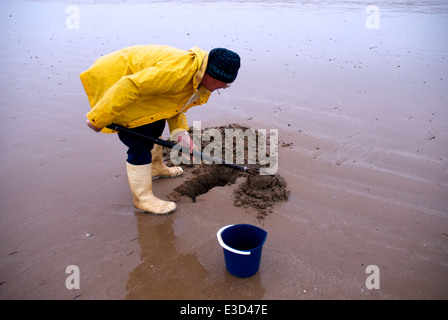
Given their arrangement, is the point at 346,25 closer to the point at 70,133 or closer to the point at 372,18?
the point at 372,18

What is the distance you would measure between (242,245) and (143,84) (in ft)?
4.41

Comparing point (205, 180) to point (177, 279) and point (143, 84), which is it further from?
point (143, 84)

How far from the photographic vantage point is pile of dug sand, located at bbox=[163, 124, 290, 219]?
2.94 metres

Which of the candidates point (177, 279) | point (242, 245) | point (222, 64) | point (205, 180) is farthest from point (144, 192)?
point (222, 64)

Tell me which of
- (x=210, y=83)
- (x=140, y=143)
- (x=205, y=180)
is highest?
(x=210, y=83)

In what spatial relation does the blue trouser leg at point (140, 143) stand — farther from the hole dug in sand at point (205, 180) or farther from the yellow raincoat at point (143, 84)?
the hole dug in sand at point (205, 180)

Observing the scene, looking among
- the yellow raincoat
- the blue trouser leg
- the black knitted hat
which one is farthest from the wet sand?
the black knitted hat

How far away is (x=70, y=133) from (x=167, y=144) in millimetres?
2354

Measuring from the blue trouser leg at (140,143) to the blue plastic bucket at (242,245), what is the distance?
96 centimetres

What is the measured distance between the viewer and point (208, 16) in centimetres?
1023

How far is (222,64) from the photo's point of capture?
2.19 m
